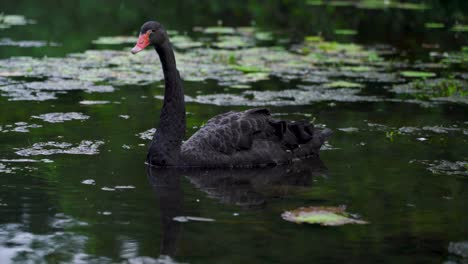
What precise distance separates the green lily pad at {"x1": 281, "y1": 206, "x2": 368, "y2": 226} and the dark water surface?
0.24ft

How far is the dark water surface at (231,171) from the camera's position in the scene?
5.17 m

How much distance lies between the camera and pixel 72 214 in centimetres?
571

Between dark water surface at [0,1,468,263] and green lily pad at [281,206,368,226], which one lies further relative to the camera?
green lily pad at [281,206,368,226]

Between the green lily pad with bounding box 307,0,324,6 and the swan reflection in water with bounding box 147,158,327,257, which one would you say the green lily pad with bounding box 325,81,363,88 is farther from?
the green lily pad with bounding box 307,0,324,6

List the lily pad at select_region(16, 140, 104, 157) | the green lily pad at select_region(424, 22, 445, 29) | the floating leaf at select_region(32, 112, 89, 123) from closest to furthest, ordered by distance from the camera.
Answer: the lily pad at select_region(16, 140, 104, 157) → the floating leaf at select_region(32, 112, 89, 123) → the green lily pad at select_region(424, 22, 445, 29)

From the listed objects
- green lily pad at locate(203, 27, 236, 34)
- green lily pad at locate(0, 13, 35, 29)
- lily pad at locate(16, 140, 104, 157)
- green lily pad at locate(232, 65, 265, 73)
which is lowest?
lily pad at locate(16, 140, 104, 157)

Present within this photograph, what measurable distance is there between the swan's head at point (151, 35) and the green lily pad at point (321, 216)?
2155mm

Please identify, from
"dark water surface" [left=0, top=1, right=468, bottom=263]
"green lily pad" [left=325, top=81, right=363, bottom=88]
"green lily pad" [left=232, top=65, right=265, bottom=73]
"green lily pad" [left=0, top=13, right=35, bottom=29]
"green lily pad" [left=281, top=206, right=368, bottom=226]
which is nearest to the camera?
"dark water surface" [left=0, top=1, right=468, bottom=263]

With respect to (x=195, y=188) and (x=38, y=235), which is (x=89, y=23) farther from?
(x=38, y=235)

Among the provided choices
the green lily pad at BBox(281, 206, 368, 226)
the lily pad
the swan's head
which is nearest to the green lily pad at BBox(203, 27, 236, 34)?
the lily pad

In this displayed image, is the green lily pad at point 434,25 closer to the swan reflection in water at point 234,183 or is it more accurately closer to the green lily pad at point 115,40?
the green lily pad at point 115,40

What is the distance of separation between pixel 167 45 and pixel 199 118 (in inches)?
67.7

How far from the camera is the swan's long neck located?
23.7ft

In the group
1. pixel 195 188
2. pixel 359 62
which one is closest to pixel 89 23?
pixel 359 62
